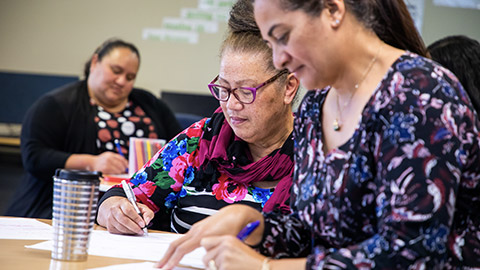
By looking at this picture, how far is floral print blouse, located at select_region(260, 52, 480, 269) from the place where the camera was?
94 cm

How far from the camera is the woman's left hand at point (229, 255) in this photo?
40.7 inches

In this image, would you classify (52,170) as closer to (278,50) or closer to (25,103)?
(278,50)

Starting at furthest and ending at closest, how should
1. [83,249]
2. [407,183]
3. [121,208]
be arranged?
[121,208], [83,249], [407,183]

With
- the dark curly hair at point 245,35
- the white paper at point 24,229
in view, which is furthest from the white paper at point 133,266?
the dark curly hair at point 245,35

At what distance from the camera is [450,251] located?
1025mm

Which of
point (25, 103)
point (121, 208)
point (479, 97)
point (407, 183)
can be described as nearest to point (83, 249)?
point (121, 208)

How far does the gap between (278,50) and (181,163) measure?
79 cm

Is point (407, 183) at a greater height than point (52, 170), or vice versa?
point (407, 183)

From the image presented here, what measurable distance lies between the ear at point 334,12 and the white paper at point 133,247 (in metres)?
0.55

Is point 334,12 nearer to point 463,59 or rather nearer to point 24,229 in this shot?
point 24,229

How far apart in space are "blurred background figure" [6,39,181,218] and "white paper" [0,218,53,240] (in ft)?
5.62

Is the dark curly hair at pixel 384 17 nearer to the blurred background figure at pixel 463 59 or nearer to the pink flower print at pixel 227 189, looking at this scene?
the pink flower print at pixel 227 189

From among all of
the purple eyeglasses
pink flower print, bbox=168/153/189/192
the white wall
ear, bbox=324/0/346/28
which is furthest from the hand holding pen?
the white wall

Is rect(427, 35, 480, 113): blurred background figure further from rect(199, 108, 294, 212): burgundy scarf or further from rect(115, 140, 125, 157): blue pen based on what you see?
rect(115, 140, 125, 157): blue pen
